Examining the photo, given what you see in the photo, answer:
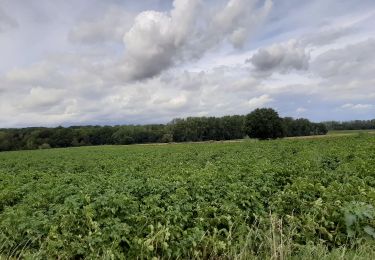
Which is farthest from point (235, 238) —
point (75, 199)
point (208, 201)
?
point (75, 199)

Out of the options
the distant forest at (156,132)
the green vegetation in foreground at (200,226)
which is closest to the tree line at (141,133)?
the distant forest at (156,132)

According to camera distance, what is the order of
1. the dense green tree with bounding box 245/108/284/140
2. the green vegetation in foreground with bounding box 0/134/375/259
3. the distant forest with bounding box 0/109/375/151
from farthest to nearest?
the distant forest with bounding box 0/109/375/151, the dense green tree with bounding box 245/108/284/140, the green vegetation in foreground with bounding box 0/134/375/259

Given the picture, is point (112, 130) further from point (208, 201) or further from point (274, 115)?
point (208, 201)

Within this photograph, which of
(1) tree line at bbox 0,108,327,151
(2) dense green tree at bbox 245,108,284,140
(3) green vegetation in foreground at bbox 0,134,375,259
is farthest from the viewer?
(1) tree line at bbox 0,108,327,151

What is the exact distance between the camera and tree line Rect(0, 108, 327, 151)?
10256cm

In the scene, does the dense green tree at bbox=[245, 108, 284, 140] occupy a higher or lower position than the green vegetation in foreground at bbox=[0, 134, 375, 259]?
higher

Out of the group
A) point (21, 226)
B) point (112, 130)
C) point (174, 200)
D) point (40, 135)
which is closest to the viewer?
point (21, 226)

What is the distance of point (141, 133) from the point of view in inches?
4700

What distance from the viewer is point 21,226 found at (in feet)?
19.0

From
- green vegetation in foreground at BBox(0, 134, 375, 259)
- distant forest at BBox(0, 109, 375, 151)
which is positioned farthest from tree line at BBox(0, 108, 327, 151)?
green vegetation in foreground at BBox(0, 134, 375, 259)

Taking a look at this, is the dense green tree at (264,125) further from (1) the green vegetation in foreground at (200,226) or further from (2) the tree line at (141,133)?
(1) the green vegetation in foreground at (200,226)

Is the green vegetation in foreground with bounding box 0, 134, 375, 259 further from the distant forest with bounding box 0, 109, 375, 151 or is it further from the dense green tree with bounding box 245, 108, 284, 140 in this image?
the distant forest with bounding box 0, 109, 375, 151

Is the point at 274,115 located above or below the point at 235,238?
above

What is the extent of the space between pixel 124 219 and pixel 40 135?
111m
